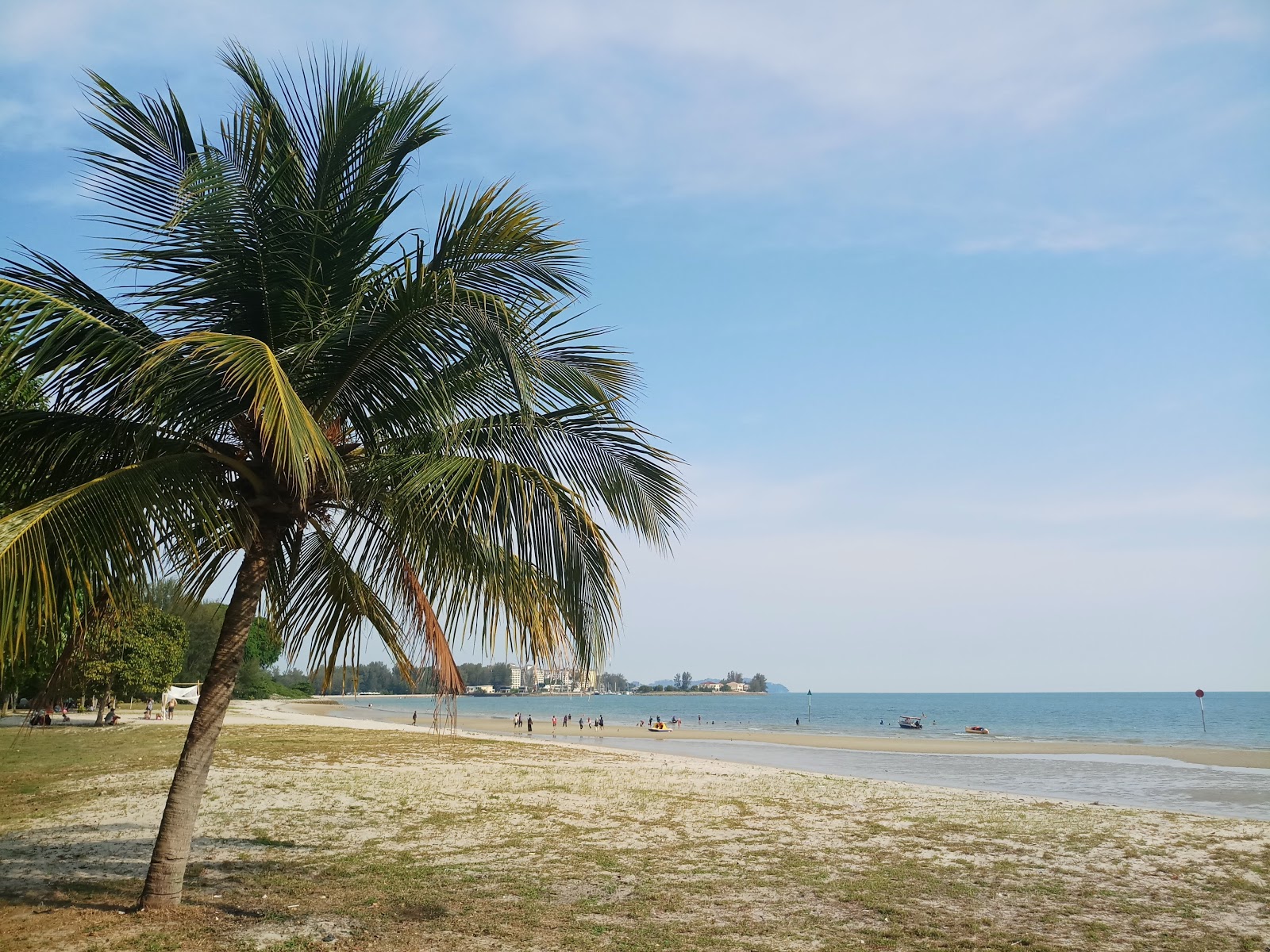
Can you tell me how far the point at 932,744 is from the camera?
46531mm

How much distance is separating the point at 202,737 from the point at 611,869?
435cm

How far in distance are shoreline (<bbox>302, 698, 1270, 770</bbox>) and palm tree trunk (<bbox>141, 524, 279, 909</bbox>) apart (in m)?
35.0

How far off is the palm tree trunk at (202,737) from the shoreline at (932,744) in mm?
34983

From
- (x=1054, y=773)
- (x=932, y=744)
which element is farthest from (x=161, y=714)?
(x=1054, y=773)

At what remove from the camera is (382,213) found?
21.7ft

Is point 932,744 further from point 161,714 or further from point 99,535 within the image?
point 99,535

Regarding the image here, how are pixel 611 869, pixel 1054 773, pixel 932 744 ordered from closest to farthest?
pixel 611 869, pixel 1054 773, pixel 932 744

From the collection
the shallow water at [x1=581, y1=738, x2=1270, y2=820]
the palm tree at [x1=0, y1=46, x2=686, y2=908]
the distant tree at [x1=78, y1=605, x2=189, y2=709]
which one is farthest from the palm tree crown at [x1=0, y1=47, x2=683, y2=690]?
the distant tree at [x1=78, y1=605, x2=189, y2=709]

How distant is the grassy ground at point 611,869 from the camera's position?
22.0 ft

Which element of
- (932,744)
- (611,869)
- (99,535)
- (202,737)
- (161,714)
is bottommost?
(161,714)

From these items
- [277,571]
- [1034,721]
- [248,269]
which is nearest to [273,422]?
[248,269]

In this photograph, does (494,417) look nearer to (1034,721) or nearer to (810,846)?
(810,846)

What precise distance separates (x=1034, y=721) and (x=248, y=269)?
9341 cm

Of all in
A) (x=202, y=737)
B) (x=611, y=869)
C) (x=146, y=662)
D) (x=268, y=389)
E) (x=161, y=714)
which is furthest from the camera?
(x=161, y=714)
